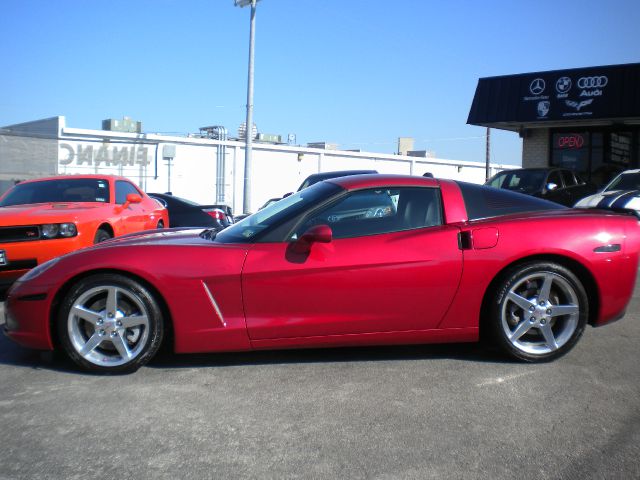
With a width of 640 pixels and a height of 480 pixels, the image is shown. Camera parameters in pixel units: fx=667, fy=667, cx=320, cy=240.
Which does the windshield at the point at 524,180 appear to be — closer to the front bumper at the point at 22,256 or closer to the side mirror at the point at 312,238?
the front bumper at the point at 22,256

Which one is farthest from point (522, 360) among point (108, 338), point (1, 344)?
point (1, 344)

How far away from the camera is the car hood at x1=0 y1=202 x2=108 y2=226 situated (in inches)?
260

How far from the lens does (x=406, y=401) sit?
377 cm

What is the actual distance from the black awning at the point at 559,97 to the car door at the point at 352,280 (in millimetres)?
12976

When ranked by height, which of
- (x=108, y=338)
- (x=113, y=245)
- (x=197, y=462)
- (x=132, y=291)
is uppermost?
(x=113, y=245)

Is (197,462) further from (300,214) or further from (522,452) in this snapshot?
(300,214)

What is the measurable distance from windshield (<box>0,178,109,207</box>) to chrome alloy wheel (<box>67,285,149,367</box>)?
13.7ft

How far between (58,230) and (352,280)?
3.83 meters

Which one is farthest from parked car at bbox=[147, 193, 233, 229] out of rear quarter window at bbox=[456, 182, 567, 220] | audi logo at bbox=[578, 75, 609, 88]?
audi logo at bbox=[578, 75, 609, 88]

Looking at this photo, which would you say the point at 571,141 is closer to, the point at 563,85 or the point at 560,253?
the point at 563,85

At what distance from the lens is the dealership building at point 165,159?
2261 cm

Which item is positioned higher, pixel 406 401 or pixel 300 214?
pixel 300 214

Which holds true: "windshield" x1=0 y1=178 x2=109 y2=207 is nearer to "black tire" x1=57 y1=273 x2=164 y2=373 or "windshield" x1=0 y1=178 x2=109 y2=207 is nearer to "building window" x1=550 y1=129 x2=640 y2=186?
"black tire" x1=57 y1=273 x2=164 y2=373

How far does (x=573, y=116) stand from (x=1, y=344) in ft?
A: 48.7
